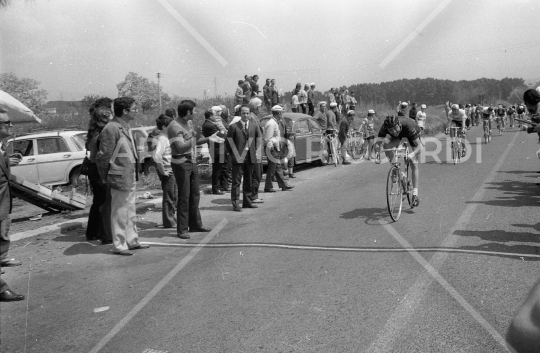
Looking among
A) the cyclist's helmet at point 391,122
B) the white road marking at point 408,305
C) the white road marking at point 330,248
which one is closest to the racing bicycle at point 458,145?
the cyclist's helmet at point 391,122

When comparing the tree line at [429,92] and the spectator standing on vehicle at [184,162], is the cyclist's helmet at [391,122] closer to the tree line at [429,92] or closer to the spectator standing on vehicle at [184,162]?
the spectator standing on vehicle at [184,162]

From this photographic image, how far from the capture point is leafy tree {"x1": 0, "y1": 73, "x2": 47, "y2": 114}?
109ft

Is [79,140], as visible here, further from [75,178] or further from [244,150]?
[244,150]

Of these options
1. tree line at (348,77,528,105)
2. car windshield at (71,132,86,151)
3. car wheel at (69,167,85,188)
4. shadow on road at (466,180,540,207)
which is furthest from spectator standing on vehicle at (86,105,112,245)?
tree line at (348,77,528,105)

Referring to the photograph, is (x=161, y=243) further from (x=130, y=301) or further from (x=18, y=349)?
(x=18, y=349)

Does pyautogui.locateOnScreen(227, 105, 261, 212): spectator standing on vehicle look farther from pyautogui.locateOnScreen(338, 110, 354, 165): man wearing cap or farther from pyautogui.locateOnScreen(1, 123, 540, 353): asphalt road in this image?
pyautogui.locateOnScreen(338, 110, 354, 165): man wearing cap

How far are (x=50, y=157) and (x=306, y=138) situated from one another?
7545 mm

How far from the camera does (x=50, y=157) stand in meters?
15.3

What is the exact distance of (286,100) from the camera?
37844 millimetres

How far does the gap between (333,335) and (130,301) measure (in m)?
2.20

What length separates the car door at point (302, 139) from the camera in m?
16.5

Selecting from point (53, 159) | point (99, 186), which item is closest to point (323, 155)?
point (53, 159)

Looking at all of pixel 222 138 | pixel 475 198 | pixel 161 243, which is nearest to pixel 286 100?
pixel 222 138

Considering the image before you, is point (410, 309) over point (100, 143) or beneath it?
beneath
